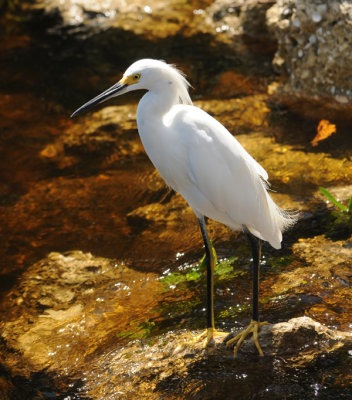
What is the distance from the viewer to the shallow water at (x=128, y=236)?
3727 mm

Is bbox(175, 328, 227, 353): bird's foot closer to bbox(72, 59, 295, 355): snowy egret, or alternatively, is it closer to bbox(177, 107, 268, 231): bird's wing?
bbox(72, 59, 295, 355): snowy egret

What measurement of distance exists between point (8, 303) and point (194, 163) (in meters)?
2.24

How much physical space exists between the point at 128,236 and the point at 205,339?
6.23 ft

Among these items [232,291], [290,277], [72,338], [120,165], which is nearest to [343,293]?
[290,277]

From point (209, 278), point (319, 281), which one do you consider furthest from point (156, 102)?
point (319, 281)

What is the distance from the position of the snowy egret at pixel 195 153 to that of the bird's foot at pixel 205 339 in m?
0.01

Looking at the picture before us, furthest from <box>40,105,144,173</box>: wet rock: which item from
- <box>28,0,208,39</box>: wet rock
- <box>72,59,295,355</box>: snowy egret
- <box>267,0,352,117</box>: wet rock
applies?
<box>72,59,295,355</box>: snowy egret

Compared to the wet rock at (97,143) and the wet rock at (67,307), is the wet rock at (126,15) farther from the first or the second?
the wet rock at (67,307)

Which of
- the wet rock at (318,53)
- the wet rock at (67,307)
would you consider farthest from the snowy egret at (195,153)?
the wet rock at (318,53)

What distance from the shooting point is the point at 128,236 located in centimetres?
516

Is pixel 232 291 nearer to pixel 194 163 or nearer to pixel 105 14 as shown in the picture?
pixel 194 163

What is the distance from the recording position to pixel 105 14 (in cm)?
980

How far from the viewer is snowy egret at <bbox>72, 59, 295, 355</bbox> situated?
3.26 metres

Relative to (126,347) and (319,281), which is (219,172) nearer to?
(319,281)
